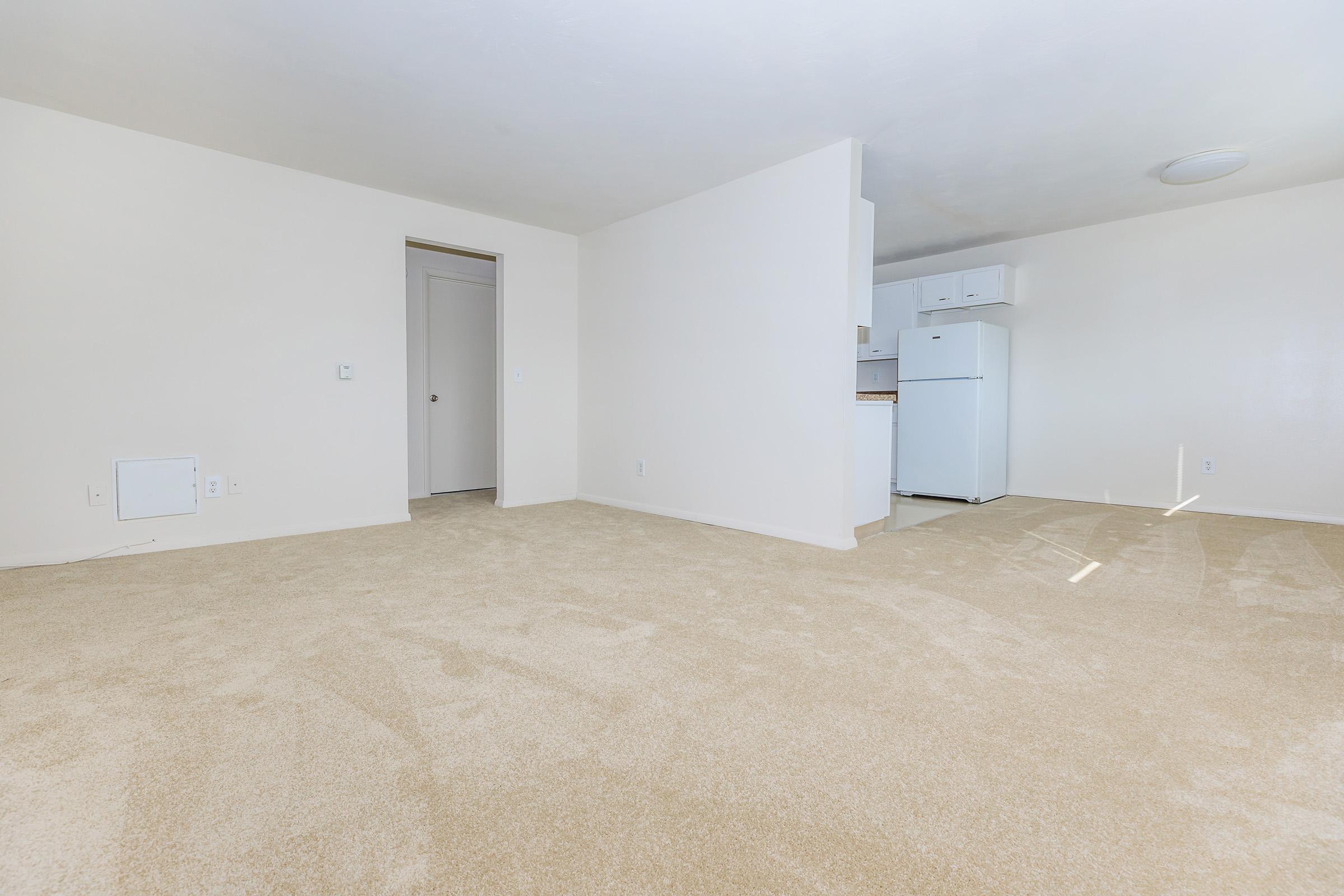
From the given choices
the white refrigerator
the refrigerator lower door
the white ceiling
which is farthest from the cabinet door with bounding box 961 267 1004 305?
the white ceiling

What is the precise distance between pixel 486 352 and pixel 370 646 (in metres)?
4.22

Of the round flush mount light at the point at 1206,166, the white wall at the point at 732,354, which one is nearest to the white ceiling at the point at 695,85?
the round flush mount light at the point at 1206,166

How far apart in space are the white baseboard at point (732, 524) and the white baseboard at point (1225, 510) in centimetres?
287

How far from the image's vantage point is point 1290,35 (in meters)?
2.42

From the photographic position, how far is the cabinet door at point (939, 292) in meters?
5.58

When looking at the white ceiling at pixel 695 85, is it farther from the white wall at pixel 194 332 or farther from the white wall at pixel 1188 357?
the white wall at pixel 1188 357

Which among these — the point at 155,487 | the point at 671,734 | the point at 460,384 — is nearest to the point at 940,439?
the point at 460,384

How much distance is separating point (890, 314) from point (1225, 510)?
3.01 m

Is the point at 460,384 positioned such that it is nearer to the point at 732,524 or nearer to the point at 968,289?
the point at 732,524

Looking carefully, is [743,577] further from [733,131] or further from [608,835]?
[733,131]

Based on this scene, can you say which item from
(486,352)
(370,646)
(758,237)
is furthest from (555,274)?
(370,646)

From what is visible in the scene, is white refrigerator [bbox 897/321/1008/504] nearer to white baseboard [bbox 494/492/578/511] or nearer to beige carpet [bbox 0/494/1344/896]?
beige carpet [bbox 0/494/1344/896]

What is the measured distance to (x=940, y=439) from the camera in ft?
17.7

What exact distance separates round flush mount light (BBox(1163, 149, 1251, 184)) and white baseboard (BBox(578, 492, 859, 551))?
9.74ft
